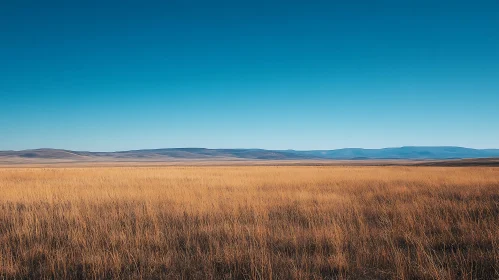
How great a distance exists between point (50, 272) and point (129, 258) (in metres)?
1.08

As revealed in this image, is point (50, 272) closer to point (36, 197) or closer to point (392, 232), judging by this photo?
point (392, 232)

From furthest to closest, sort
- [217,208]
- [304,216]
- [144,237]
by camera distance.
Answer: [217,208] → [304,216] → [144,237]

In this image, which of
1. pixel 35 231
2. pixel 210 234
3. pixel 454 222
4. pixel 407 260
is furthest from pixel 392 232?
pixel 35 231

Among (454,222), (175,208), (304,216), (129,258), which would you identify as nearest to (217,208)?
(175,208)

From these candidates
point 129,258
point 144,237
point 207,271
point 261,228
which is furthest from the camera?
point 261,228

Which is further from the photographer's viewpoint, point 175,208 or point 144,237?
point 175,208

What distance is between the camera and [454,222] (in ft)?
24.6

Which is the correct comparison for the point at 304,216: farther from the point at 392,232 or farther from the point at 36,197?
the point at 36,197

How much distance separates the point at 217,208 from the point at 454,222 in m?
6.23

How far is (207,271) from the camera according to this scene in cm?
446

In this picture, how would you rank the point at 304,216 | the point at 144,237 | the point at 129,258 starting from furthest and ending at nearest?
1. the point at 304,216
2. the point at 144,237
3. the point at 129,258

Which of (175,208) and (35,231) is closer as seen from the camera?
(35,231)

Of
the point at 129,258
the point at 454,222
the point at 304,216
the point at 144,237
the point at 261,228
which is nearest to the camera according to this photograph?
the point at 129,258

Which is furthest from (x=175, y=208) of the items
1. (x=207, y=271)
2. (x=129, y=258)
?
(x=207, y=271)
